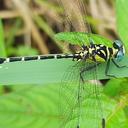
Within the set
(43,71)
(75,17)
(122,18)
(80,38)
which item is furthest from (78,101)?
(75,17)

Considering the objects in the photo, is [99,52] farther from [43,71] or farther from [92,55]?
[43,71]

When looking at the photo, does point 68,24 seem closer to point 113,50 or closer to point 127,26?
point 113,50

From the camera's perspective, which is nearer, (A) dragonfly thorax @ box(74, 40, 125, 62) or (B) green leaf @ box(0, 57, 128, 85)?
(B) green leaf @ box(0, 57, 128, 85)

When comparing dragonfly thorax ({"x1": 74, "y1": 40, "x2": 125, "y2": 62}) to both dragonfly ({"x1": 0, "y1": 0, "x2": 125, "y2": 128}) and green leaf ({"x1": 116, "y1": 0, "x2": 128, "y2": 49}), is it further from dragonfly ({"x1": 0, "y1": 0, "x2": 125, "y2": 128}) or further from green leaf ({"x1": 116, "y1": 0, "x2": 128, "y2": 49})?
green leaf ({"x1": 116, "y1": 0, "x2": 128, "y2": 49})

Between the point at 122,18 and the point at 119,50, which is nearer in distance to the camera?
the point at 122,18

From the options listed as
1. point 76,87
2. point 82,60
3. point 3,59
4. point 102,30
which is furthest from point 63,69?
point 102,30

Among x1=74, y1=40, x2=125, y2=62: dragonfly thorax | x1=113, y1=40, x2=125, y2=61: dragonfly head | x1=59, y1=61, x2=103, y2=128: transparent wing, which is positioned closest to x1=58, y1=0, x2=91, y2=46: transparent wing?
x1=74, y1=40, x2=125, y2=62: dragonfly thorax
